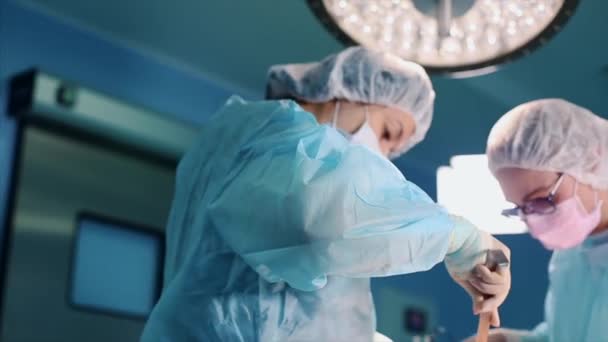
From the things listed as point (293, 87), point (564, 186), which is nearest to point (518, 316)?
point (564, 186)

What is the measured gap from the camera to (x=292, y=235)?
3.02 ft

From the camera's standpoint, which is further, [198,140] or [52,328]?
[52,328]

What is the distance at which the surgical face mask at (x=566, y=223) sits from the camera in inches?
61.5

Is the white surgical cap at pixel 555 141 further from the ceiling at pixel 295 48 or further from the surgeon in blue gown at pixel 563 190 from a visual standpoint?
the ceiling at pixel 295 48

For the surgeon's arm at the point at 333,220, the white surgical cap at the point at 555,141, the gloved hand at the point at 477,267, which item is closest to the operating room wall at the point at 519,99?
the white surgical cap at the point at 555,141

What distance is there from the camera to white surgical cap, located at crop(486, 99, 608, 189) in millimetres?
1531

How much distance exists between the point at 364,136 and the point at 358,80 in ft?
0.30

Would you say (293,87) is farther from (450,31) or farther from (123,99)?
(123,99)

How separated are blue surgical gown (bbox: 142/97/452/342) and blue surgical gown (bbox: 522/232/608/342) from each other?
1.85ft

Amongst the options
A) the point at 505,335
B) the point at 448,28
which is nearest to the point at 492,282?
the point at 448,28

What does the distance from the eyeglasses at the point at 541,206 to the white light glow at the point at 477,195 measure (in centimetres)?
2

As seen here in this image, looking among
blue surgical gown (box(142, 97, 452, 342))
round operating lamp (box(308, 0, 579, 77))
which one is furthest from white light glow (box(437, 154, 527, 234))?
blue surgical gown (box(142, 97, 452, 342))

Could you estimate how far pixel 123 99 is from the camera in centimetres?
214

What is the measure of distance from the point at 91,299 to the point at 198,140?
3.33 ft
